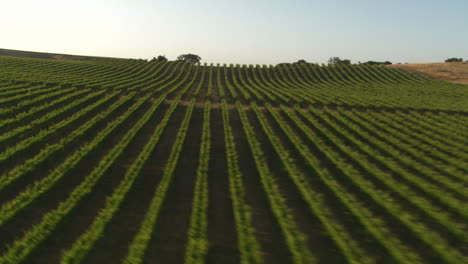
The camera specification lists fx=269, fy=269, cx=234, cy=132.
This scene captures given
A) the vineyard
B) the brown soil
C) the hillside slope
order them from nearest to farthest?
the vineyard, the brown soil, the hillside slope

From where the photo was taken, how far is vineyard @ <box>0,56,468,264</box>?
737 centimetres

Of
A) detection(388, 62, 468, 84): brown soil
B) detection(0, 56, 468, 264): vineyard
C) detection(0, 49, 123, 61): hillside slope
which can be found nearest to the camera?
detection(0, 56, 468, 264): vineyard

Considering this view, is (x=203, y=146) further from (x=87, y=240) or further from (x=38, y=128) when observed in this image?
(x=38, y=128)

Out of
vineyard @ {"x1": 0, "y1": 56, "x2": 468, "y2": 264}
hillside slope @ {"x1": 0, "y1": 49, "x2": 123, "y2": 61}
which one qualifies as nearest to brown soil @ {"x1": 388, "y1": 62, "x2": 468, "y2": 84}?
vineyard @ {"x1": 0, "y1": 56, "x2": 468, "y2": 264}

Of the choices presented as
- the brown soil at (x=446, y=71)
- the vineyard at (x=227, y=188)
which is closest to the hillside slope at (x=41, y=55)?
the vineyard at (x=227, y=188)

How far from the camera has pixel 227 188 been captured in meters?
11.2

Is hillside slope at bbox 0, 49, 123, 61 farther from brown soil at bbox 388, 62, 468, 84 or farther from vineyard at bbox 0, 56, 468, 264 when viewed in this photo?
brown soil at bbox 388, 62, 468, 84

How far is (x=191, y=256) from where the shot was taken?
6680mm

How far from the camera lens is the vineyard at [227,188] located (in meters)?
7.37

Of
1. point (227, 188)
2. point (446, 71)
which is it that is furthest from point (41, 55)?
point (446, 71)

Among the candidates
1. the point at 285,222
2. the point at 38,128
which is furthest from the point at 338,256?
the point at 38,128

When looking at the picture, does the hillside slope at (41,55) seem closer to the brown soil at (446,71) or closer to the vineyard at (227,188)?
the vineyard at (227,188)

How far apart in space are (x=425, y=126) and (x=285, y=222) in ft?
59.4

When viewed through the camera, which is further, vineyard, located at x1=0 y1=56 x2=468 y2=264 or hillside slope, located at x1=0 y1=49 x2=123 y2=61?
hillside slope, located at x1=0 y1=49 x2=123 y2=61
